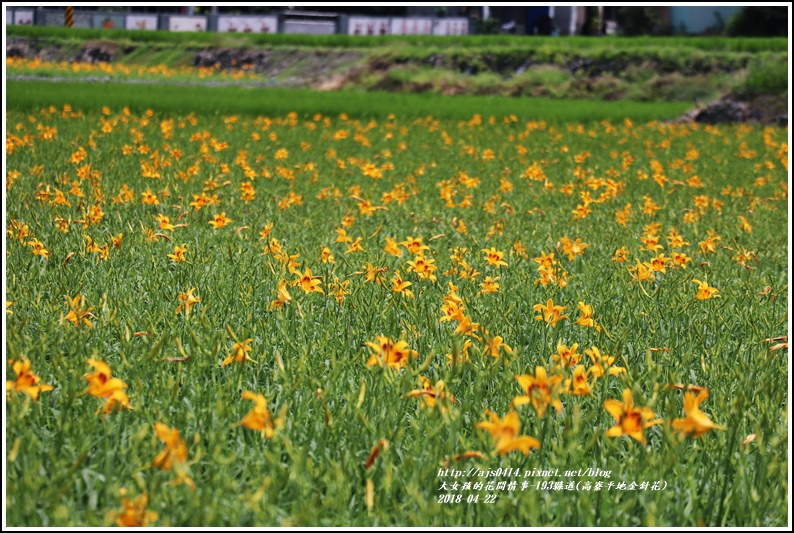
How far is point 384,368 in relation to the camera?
5.76 feet

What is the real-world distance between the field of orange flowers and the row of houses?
925 inches

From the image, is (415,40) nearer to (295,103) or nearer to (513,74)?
(513,74)

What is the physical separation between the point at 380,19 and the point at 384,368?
32.5m

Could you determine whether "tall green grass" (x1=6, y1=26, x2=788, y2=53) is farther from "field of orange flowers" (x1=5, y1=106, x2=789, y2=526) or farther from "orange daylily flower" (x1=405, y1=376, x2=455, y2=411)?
"orange daylily flower" (x1=405, y1=376, x2=455, y2=411)

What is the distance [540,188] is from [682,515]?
16.0 ft

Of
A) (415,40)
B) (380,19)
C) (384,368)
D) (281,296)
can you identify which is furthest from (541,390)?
(380,19)

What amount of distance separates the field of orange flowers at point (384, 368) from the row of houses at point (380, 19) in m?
23.5

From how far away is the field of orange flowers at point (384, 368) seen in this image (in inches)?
58.4

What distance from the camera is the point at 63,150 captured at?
22.2 feet

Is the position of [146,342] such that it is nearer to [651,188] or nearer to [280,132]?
[651,188]

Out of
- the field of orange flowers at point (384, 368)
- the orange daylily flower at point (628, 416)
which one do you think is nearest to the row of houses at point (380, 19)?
the field of orange flowers at point (384, 368)

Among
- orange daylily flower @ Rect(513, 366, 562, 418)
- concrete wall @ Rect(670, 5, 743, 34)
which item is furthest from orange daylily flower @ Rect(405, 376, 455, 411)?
concrete wall @ Rect(670, 5, 743, 34)

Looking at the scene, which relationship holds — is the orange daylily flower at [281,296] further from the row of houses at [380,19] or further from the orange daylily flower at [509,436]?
the row of houses at [380,19]

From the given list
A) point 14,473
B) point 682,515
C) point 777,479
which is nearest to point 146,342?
point 14,473
